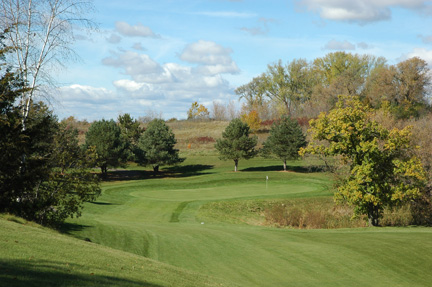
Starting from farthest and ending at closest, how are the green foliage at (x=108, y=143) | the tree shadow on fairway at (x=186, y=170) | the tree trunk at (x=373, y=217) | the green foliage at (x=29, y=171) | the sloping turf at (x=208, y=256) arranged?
the tree shadow on fairway at (x=186, y=170)
the green foliage at (x=108, y=143)
the tree trunk at (x=373, y=217)
the green foliage at (x=29, y=171)
the sloping turf at (x=208, y=256)

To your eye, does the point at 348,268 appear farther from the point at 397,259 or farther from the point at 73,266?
the point at 73,266

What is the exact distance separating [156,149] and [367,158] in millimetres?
35974

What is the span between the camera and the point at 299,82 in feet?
365

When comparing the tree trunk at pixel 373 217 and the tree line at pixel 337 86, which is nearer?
the tree trunk at pixel 373 217

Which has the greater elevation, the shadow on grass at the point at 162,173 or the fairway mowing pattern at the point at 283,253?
the shadow on grass at the point at 162,173

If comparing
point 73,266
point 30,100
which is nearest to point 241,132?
point 30,100

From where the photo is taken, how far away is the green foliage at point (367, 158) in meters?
26.8

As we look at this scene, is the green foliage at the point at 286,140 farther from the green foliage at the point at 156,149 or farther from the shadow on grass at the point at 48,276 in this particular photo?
the shadow on grass at the point at 48,276

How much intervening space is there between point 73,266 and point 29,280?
1646 mm

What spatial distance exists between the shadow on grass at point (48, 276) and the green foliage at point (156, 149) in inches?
1939

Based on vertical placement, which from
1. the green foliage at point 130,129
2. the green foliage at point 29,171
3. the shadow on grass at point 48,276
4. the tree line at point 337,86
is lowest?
the shadow on grass at point 48,276

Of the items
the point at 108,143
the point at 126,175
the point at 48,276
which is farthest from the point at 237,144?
the point at 48,276

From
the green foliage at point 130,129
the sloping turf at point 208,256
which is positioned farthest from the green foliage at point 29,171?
the green foliage at point 130,129

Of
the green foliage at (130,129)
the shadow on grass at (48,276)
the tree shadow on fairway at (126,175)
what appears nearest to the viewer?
the shadow on grass at (48,276)
